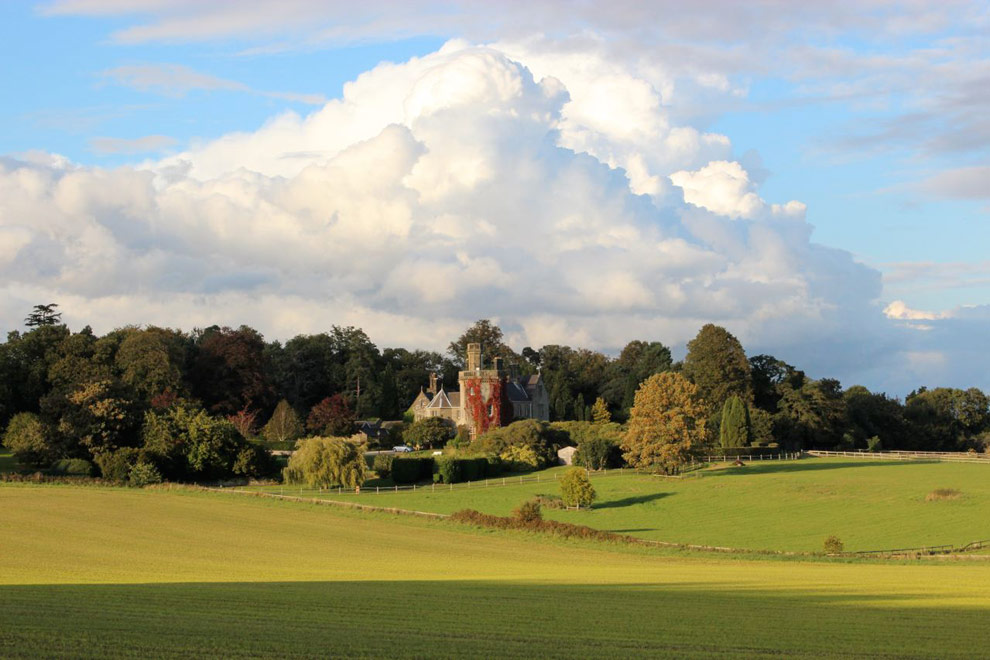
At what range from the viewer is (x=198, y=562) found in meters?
33.8

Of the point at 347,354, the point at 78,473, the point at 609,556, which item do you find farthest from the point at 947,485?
the point at 347,354

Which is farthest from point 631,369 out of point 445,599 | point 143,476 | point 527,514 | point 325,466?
point 445,599

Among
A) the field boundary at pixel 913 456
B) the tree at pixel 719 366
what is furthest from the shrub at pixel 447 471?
the field boundary at pixel 913 456

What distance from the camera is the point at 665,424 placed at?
7438cm

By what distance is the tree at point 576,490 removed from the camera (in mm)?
61406

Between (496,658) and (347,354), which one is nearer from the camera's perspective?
(496,658)

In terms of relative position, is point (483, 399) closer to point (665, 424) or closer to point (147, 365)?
point (147, 365)

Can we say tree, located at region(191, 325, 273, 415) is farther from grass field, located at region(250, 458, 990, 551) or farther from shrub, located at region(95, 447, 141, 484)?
grass field, located at region(250, 458, 990, 551)

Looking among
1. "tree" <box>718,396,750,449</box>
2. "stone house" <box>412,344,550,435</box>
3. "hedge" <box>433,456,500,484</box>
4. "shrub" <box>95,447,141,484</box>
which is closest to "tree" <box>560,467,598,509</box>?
"hedge" <box>433,456,500,484</box>

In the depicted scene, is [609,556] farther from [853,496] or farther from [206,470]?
[206,470]

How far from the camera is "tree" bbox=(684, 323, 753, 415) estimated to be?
104 meters

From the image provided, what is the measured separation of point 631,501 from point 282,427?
45079mm

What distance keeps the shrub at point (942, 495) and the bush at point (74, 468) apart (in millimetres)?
53039

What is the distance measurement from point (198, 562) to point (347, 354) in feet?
346
